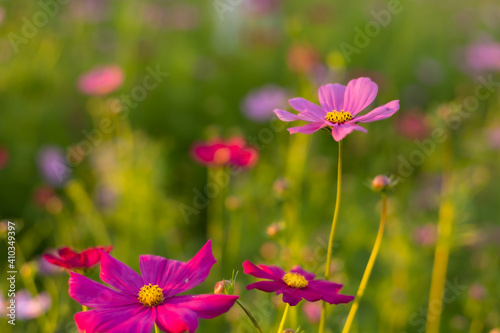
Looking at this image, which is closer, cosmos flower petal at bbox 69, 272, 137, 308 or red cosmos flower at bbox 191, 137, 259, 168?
cosmos flower petal at bbox 69, 272, 137, 308

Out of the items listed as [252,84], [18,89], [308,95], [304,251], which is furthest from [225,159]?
[252,84]

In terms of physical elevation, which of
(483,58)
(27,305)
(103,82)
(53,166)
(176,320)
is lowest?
(176,320)

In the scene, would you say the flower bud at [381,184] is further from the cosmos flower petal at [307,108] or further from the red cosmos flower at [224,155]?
the red cosmos flower at [224,155]

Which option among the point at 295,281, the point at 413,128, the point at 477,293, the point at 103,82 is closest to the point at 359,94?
the point at 295,281

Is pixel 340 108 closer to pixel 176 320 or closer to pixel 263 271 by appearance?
pixel 263 271

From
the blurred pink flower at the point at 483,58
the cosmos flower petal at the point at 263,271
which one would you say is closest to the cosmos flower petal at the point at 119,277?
the cosmos flower petal at the point at 263,271

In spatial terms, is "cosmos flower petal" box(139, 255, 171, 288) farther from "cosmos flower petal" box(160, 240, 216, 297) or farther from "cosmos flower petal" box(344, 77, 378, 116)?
"cosmos flower petal" box(344, 77, 378, 116)

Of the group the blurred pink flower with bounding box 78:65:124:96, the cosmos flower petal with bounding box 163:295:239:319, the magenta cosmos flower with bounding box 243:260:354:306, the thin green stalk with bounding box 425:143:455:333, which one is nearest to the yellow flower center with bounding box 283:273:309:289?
the magenta cosmos flower with bounding box 243:260:354:306
